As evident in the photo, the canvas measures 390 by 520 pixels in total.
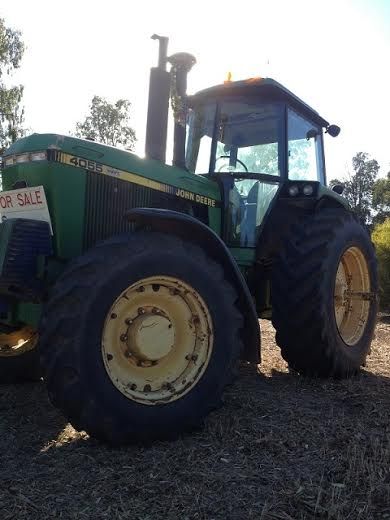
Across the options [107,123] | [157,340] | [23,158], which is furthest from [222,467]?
[107,123]

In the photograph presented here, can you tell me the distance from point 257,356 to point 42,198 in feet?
5.58

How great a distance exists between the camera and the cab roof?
15.1ft

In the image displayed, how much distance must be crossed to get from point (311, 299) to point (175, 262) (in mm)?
1572

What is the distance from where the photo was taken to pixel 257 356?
3.44 metres

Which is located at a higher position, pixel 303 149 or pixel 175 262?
pixel 303 149

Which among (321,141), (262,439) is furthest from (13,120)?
(262,439)

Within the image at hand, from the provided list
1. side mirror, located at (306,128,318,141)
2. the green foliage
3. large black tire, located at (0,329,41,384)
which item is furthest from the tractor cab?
the green foliage

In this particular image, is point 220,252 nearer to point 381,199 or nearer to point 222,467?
point 222,467

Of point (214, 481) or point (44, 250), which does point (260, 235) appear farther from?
point (214, 481)

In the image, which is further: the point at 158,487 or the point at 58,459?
the point at 58,459

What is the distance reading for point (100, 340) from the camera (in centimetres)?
279

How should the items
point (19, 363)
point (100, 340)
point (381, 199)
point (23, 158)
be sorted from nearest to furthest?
point (100, 340)
point (23, 158)
point (19, 363)
point (381, 199)

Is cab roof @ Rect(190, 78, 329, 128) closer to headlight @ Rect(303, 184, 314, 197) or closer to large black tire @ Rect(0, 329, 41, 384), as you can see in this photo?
headlight @ Rect(303, 184, 314, 197)

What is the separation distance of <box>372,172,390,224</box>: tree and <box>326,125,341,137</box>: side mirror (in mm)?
38167
